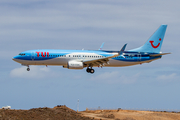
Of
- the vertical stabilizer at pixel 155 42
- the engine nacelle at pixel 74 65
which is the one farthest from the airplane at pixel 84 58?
the vertical stabilizer at pixel 155 42

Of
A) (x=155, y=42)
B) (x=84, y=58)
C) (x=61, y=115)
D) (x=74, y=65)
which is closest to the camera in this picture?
(x=61, y=115)

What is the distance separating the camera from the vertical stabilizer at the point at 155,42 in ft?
272

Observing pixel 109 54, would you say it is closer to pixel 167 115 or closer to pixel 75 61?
pixel 75 61

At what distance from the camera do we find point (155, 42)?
84.9 m

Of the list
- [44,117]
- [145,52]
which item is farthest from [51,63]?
[145,52]

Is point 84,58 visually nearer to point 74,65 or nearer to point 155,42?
point 74,65

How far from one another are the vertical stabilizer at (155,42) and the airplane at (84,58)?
1.74 m

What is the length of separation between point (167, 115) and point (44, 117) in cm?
3367

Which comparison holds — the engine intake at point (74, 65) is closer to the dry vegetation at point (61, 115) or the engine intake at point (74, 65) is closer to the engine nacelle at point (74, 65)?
the engine nacelle at point (74, 65)

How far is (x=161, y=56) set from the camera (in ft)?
267

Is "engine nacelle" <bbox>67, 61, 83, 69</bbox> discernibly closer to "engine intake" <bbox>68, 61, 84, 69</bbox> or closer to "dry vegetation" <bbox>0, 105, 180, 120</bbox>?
"engine intake" <bbox>68, 61, 84, 69</bbox>

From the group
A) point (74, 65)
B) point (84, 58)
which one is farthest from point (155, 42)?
point (74, 65)

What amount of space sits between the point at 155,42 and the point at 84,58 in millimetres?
23838

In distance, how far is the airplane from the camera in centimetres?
7012
